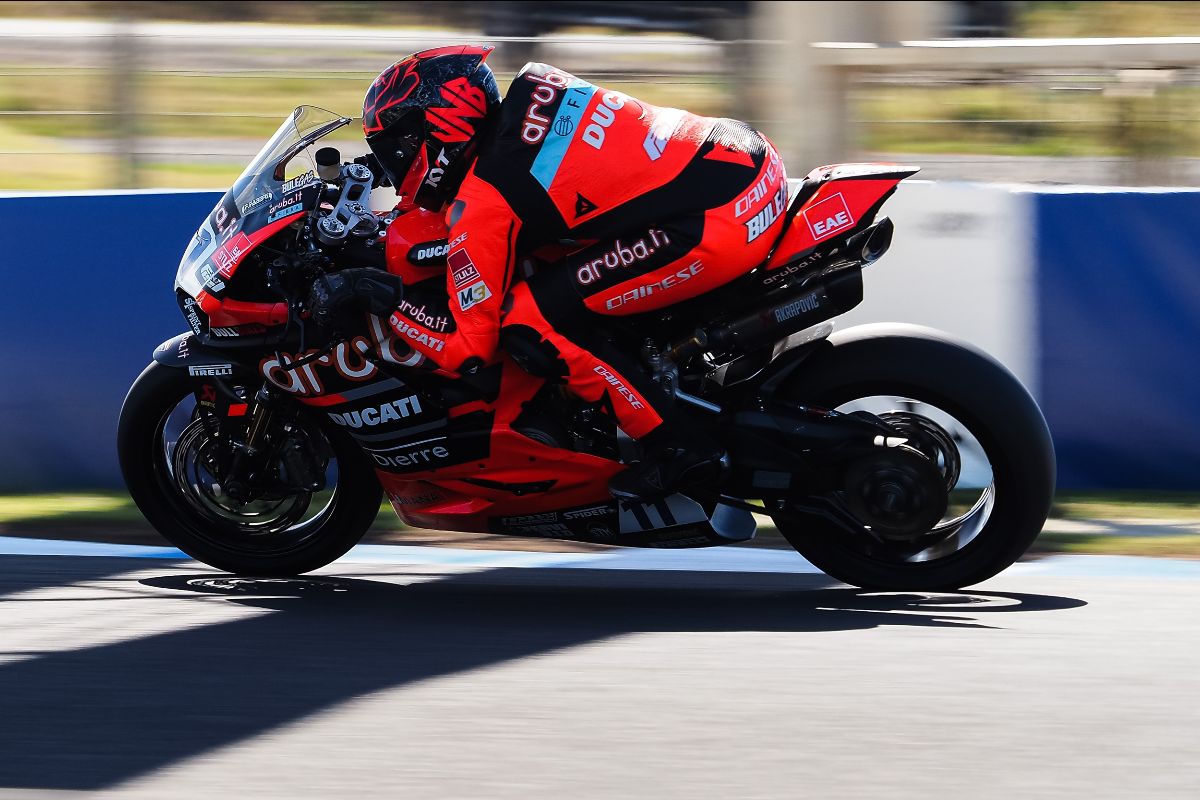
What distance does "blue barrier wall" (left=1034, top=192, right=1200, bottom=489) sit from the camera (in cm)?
627

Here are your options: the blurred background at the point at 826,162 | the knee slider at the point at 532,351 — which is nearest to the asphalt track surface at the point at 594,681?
the knee slider at the point at 532,351

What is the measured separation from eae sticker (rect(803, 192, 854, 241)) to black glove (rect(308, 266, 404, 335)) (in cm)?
120

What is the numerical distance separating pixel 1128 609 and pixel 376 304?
7.67 feet

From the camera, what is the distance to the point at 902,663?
14.0 ft

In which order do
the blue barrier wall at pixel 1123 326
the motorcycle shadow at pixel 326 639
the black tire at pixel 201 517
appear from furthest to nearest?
1. the blue barrier wall at pixel 1123 326
2. the black tire at pixel 201 517
3. the motorcycle shadow at pixel 326 639

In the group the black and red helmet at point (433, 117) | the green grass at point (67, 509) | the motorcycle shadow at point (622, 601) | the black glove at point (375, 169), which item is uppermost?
the black and red helmet at point (433, 117)

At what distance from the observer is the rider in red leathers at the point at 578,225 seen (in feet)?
15.4

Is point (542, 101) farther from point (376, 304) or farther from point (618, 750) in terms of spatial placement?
point (618, 750)

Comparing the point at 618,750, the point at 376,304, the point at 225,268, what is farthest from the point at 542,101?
the point at 618,750

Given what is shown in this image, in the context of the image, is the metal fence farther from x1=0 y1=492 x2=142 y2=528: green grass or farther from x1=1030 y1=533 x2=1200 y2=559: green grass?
x1=1030 y1=533 x2=1200 y2=559: green grass

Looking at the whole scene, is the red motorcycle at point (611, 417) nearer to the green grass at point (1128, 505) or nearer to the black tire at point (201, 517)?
the black tire at point (201, 517)

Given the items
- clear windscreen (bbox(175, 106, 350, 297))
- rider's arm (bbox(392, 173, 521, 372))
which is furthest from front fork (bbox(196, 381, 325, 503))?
rider's arm (bbox(392, 173, 521, 372))

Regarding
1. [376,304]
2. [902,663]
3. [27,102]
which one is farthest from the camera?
[27,102]

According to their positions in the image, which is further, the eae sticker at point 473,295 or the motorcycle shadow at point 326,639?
the eae sticker at point 473,295
